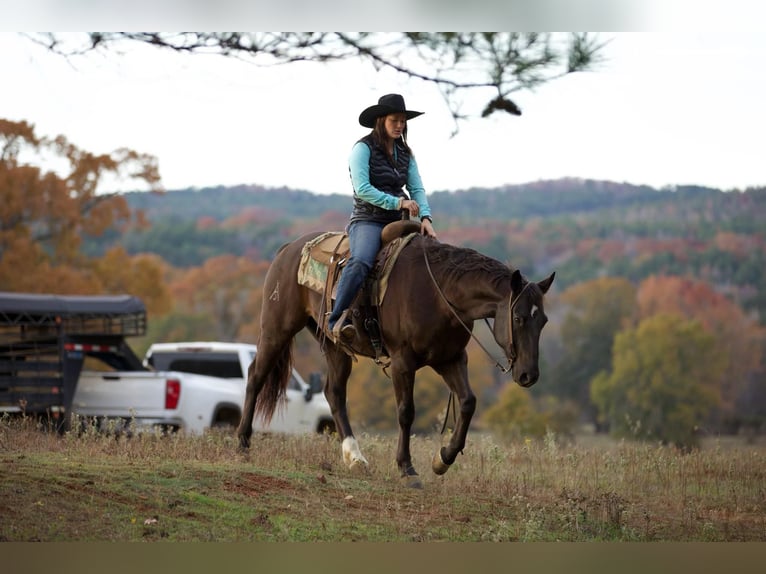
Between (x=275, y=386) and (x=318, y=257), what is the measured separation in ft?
5.83

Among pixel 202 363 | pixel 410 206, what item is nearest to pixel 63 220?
pixel 202 363

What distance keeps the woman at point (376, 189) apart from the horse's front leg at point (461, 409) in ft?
3.22

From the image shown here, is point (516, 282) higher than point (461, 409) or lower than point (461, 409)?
higher

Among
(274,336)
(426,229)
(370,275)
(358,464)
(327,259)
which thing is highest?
(426,229)

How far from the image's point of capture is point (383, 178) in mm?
11156

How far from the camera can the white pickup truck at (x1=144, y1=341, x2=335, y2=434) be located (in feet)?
64.6

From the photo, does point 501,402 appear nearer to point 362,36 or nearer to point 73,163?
point 73,163

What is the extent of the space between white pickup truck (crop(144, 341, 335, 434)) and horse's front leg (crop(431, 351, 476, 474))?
8.64 metres

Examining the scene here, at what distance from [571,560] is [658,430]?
245ft

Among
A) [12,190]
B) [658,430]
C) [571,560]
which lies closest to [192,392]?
[571,560]

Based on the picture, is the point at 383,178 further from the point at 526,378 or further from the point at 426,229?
the point at 526,378

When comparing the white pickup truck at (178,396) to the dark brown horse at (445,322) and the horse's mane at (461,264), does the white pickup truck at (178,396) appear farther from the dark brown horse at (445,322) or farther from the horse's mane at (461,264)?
the horse's mane at (461,264)

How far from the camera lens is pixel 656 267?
10562 centimetres

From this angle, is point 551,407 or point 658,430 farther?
point 551,407
